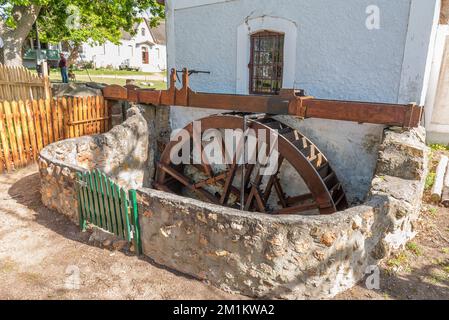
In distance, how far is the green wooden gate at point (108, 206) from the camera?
3877 millimetres

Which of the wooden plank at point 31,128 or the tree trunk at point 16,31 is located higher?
the tree trunk at point 16,31

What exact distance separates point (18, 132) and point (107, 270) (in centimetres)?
409

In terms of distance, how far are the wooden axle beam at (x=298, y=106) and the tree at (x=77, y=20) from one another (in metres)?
6.51

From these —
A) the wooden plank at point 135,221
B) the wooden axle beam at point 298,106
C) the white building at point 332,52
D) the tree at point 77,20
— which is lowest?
the wooden plank at point 135,221

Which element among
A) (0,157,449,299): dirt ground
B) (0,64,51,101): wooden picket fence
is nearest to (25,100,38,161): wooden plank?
(0,64,51,101): wooden picket fence

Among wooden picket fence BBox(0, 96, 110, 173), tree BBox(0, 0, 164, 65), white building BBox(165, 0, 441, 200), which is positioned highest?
tree BBox(0, 0, 164, 65)

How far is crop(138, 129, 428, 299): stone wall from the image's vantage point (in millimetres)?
3072

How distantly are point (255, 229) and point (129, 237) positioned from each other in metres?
1.70

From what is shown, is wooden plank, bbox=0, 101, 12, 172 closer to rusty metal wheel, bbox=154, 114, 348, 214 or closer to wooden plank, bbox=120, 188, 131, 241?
rusty metal wheel, bbox=154, 114, 348, 214

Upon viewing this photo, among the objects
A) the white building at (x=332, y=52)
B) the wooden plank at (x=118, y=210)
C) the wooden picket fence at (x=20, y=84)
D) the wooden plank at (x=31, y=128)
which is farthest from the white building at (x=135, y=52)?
the wooden plank at (x=118, y=210)

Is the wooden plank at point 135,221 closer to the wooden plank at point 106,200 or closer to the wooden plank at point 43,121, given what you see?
the wooden plank at point 106,200

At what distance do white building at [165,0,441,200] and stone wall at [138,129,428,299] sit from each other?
71.2 inches

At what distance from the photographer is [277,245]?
3078mm

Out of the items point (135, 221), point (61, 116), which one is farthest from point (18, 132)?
point (135, 221)
